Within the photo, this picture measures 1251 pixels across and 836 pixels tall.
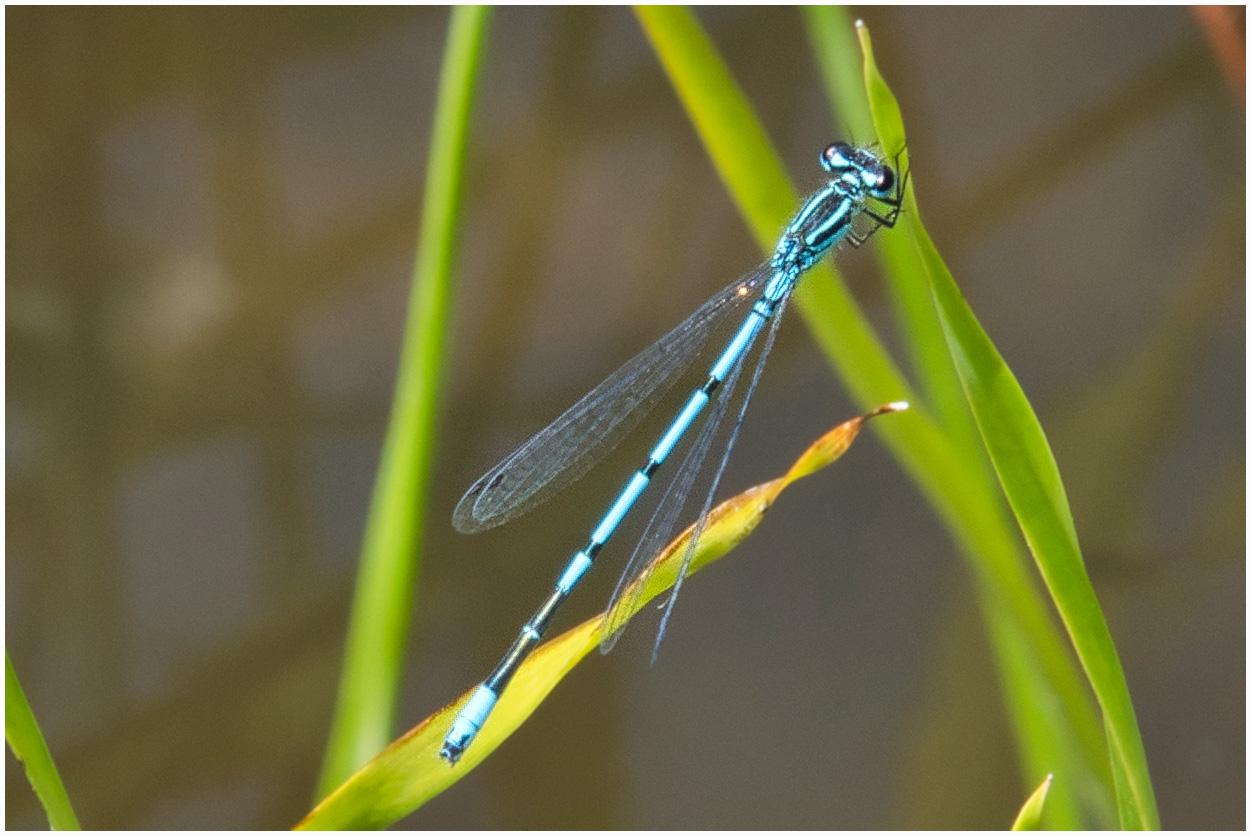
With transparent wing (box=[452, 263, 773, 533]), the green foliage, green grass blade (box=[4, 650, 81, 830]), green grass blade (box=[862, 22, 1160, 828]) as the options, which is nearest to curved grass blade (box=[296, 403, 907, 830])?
the green foliage

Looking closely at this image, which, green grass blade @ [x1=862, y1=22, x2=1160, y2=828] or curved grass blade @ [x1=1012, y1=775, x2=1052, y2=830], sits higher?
green grass blade @ [x1=862, y1=22, x2=1160, y2=828]

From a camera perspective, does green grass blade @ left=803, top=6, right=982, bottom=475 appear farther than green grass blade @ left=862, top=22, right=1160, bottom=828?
Yes

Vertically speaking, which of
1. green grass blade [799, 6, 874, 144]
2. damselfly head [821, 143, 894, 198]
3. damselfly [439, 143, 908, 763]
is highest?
A: green grass blade [799, 6, 874, 144]

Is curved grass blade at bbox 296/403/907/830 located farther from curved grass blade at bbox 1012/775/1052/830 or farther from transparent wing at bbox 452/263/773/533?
transparent wing at bbox 452/263/773/533

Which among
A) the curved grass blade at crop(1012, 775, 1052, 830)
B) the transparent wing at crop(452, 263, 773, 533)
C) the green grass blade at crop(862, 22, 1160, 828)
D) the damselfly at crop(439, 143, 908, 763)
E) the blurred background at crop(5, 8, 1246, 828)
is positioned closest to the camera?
the green grass blade at crop(862, 22, 1160, 828)

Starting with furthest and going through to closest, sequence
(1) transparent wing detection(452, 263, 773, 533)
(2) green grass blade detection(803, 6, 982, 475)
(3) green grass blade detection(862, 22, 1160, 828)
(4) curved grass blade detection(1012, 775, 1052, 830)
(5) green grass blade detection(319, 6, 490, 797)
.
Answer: (1) transparent wing detection(452, 263, 773, 533), (5) green grass blade detection(319, 6, 490, 797), (2) green grass blade detection(803, 6, 982, 475), (4) curved grass blade detection(1012, 775, 1052, 830), (3) green grass blade detection(862, 22, 1160, 828)

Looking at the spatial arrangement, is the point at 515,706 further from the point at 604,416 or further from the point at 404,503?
the point at 604,416

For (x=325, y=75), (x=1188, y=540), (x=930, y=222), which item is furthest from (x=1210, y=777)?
(x=325, y=75)

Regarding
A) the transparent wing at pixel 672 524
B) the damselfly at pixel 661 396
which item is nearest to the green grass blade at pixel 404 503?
the damselfly at pixel 661 396
